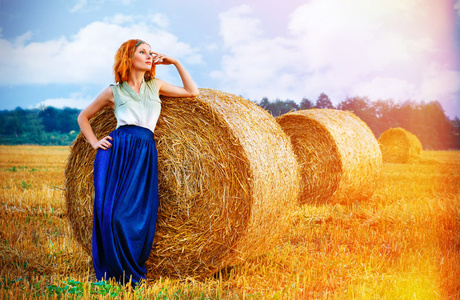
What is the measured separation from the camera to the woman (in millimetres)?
3631

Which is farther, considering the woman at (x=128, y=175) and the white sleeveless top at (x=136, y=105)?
the white sleeveless top at (x=136, y=105)

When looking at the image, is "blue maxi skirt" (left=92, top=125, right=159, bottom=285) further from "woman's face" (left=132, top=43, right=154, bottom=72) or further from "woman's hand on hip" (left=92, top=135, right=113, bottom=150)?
"woman's face" (left=132, top=43, right=154, bottom=72)

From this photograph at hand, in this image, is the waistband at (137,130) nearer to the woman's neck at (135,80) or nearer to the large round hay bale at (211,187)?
the large round hay bale at (211,187)

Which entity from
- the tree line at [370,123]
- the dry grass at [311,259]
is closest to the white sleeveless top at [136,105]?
the dry grass at [311,259]

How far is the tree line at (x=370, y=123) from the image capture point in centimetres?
2833

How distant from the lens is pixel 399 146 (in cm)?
1529

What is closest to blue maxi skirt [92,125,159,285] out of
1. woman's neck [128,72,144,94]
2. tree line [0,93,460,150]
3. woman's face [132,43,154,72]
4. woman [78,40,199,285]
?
woman [78,40,199,285]

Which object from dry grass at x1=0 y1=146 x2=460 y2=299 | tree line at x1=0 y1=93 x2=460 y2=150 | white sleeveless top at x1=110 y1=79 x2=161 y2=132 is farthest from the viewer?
tree line at x1=0 y1=93 x2=460 y2=150

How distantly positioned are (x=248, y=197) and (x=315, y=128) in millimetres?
3576

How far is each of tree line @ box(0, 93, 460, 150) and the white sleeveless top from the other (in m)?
21.5

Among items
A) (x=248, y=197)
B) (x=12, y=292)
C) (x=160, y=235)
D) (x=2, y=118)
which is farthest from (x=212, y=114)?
(x=2, y=118)

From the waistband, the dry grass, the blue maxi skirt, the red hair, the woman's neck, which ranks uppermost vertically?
the red hair

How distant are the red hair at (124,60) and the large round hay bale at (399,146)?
13225 millimetres

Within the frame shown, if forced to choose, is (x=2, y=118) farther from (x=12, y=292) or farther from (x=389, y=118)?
(x=12, y=292)
